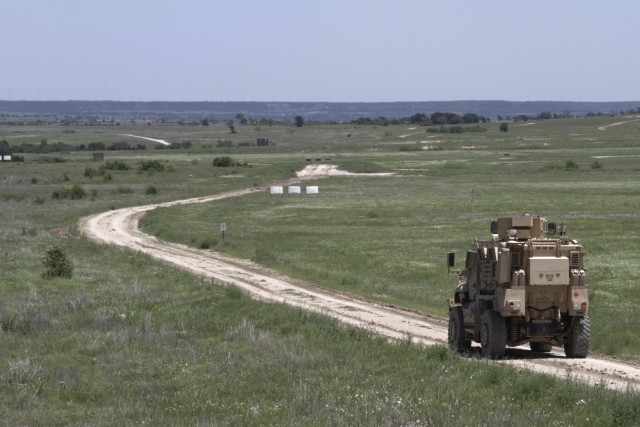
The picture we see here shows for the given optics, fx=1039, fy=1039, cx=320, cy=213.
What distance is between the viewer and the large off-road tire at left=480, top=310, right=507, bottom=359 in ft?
72.1

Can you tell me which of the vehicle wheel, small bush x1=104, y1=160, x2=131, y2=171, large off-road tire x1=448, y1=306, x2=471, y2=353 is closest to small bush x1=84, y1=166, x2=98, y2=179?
small bush x1=104, y1=160, x2=131, y2=171

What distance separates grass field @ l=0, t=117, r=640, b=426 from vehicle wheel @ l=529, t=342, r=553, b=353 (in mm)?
1731

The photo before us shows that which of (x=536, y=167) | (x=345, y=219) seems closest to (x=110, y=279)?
(x=345, y=219)

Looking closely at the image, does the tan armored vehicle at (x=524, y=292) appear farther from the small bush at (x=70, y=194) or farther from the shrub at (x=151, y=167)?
the shrub at (x=151, y=167)

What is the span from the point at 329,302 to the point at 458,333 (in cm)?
1002

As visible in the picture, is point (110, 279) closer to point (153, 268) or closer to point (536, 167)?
point (153, 268)

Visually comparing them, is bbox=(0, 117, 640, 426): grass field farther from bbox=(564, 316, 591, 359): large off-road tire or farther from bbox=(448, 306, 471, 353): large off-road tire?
bbox=(564, 316, 591, 359): large off-road tire

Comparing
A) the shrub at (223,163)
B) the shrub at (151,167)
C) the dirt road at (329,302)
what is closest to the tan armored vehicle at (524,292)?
the dirt road at (329,302)

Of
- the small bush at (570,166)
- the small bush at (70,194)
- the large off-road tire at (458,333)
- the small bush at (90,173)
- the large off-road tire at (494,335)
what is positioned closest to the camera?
the large off-road tire at (494,335)

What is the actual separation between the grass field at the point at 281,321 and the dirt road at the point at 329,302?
1.45 metres

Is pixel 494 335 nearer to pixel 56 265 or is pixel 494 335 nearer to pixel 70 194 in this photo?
pixel 56 265

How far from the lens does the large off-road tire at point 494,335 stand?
22.0m

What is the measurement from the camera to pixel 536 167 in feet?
391

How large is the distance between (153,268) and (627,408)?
2790cm
